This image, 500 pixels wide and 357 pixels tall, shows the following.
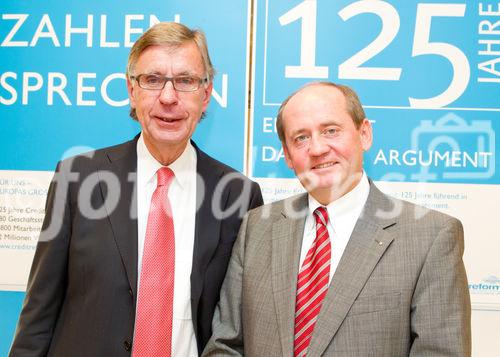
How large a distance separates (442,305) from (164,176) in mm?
967

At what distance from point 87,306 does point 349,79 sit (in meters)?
1.43

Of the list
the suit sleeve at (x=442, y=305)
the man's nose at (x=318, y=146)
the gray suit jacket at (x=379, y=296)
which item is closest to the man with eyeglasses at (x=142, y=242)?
the gray suit jacket at (x=379, y=296)

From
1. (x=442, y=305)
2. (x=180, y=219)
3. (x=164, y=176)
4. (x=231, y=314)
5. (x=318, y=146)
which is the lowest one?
(x=231, y=314)

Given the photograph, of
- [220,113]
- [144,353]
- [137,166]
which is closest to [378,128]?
[220,113]

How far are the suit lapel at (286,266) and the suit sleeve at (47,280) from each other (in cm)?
69

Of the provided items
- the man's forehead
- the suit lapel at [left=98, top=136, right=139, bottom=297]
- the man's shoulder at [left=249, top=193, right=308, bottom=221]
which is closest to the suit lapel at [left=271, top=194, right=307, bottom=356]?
the man's shoulder at [left=249, top=193, right=308, bottom=221]

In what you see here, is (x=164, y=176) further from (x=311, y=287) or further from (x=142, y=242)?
(x=311, y=287)

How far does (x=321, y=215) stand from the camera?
1.69 metres

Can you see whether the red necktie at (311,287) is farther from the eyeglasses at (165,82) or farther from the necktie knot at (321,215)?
the eyeglasses at (165,82)

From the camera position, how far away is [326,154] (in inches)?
65.7

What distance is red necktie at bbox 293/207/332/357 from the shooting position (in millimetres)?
1552

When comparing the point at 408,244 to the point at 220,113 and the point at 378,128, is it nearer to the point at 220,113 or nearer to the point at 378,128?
the point at 378,128

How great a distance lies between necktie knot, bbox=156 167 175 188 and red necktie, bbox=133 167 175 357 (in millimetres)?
86

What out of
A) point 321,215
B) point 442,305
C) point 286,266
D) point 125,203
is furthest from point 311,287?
point 125,203
